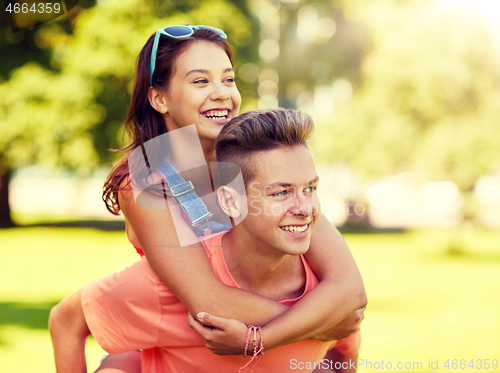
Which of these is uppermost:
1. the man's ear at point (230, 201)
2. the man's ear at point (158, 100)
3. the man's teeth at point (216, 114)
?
the man's ear at point (158, 100)

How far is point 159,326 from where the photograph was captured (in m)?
2.48

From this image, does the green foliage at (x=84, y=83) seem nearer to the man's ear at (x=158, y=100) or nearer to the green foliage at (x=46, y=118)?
the green foliage at (x=46, y=118)

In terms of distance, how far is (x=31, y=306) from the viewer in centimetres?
922

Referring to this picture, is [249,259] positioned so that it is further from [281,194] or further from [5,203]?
[5,203]

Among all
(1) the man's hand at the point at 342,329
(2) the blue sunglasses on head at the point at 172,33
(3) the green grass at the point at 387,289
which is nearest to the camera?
(1) the man's hand at the point at 342,329

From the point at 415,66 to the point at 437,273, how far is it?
5765 mm

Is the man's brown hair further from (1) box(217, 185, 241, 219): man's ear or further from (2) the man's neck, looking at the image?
(2) the man's neck

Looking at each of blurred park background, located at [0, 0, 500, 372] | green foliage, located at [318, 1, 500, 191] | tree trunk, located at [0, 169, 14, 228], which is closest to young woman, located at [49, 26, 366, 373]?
blurred park background, located at [0, 0, 500, 372]

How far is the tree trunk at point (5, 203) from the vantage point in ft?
68.8

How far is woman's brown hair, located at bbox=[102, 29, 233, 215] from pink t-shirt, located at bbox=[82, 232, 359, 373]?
531mm

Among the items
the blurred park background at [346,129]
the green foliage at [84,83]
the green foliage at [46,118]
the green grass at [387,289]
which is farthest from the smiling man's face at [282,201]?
the green foliage at [46,118]

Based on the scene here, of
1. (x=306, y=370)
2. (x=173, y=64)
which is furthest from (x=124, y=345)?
(x=173, y=64)

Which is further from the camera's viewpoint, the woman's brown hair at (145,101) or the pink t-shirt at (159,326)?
the woman's brown hair at (145,101)

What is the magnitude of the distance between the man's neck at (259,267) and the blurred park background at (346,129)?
4935 mm
